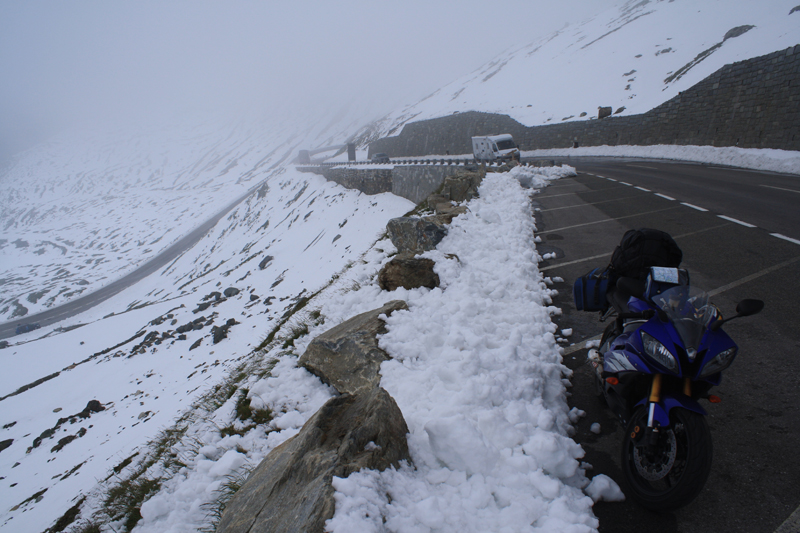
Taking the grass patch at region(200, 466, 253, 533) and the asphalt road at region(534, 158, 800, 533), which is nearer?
the asphalt road at region(534, 158, 800, 533)

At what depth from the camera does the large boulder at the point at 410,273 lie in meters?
5.71

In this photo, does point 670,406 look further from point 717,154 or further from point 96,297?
point 96,297

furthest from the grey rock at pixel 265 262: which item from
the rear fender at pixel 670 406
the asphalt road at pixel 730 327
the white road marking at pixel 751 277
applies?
the rear fender at pixel 670 406

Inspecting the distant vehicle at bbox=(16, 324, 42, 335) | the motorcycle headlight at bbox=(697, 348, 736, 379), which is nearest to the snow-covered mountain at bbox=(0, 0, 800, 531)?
the motorcycle headlight at bbox=(697, 348, 736, 379)

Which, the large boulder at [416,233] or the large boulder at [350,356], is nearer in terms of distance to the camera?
the large boulder at [350,356]

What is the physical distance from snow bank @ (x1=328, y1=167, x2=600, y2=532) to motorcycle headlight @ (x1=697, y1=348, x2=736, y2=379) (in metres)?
1.10

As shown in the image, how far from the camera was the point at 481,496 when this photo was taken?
2.35 m

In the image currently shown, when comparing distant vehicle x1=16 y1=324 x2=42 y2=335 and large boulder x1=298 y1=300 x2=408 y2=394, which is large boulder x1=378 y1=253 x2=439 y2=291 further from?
distant vehicle x1=16 y1=324 x2=42 y2=335

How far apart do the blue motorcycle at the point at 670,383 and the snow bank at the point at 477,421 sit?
1.61 feet

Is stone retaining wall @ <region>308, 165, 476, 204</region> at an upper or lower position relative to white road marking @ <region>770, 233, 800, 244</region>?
upper

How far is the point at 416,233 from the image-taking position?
7.61 meters

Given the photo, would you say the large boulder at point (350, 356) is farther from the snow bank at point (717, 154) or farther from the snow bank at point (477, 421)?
the snow bank at point (717, 154)

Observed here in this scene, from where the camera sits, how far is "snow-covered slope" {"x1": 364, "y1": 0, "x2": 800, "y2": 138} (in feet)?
82.2

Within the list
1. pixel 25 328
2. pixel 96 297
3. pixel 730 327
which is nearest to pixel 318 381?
pixel 730 327
